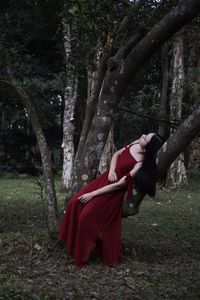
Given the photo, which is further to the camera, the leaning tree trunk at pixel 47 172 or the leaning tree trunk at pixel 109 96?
the leaning tree trunk at pixel 47 172

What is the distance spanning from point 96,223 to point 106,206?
0.25m

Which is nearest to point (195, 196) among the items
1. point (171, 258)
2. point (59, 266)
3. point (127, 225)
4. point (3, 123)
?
point (127, 225)

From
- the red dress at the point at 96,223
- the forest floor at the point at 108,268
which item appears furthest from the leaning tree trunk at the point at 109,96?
the forest floor at the point at 108,268

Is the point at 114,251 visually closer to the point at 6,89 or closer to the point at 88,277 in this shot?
the point at 88,277

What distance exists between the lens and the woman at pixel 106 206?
694 centimetres

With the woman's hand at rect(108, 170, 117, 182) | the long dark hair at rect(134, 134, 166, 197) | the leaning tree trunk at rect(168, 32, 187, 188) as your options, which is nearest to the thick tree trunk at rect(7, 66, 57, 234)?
the woman's hand at rect(108, 170, 117, 182)

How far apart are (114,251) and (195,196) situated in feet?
31.8

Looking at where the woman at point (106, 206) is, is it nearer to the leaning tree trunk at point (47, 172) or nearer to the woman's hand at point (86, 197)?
the woman's hand at point (86, 197)

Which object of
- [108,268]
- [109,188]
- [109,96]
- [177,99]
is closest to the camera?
[108,268]

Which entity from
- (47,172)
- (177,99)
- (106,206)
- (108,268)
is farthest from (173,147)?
(177,99)

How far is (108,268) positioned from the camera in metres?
6.93

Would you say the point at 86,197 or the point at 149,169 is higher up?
the point at 149,169

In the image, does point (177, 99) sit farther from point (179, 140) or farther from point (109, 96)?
point (179, 140)

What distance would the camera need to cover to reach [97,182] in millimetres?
7191
